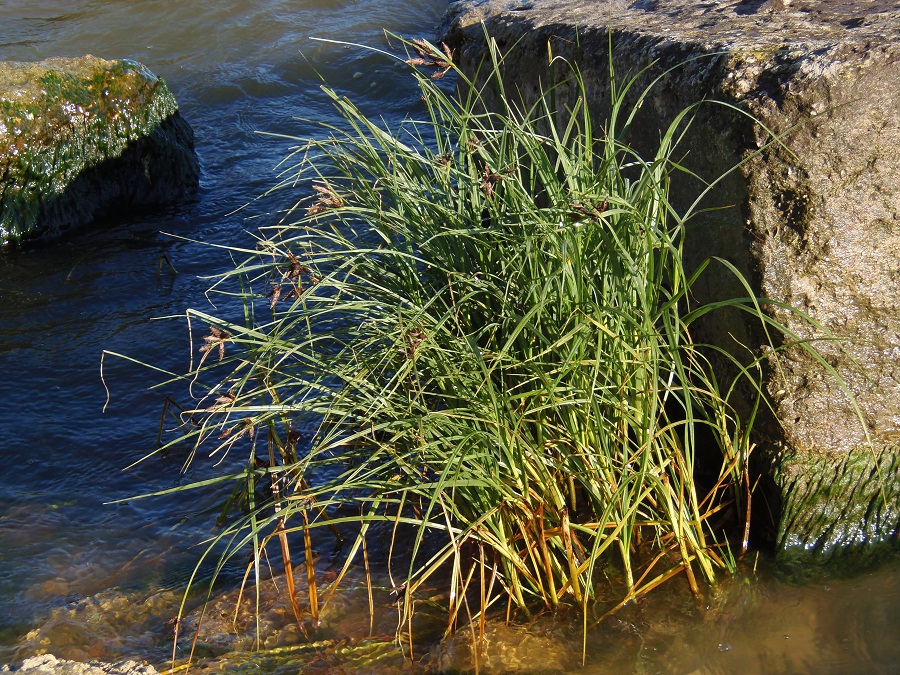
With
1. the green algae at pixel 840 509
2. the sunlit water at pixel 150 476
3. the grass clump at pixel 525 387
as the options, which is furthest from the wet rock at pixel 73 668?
the green algae at pixel 840 509

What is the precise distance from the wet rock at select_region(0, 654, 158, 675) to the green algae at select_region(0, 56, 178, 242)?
3.58m

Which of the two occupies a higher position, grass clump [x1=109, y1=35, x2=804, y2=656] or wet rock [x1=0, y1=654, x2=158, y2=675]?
grass clump [x1=109, y1=35, x2=804, y2=656]

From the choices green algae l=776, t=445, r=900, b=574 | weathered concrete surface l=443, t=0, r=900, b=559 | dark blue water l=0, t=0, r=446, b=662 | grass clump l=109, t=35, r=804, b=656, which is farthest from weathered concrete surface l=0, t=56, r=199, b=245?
green algae l=776, t=445, r=900, b=574

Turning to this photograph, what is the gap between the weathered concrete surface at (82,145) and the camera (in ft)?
17.5

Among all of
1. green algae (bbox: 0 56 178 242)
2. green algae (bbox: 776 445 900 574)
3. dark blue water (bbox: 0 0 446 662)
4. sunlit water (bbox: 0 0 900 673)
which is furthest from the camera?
green algae (bbox: 0 56 178 242)

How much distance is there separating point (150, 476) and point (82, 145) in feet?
10.0

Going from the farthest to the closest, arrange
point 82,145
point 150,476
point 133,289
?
point 82,145
point 133,289
point 150,476

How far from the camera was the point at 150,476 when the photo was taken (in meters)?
3.41

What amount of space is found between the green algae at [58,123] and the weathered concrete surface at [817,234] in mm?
4195

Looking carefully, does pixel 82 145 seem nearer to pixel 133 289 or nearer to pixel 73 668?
pixel 133 289

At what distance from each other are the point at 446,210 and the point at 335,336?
21.2 inches

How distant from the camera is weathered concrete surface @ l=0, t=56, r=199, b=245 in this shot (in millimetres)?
5332

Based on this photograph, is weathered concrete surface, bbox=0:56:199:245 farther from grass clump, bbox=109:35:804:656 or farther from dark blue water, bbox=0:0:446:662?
grass clump, bbox=109:35:804:656

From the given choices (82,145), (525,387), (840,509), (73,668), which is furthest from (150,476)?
(82,145)
